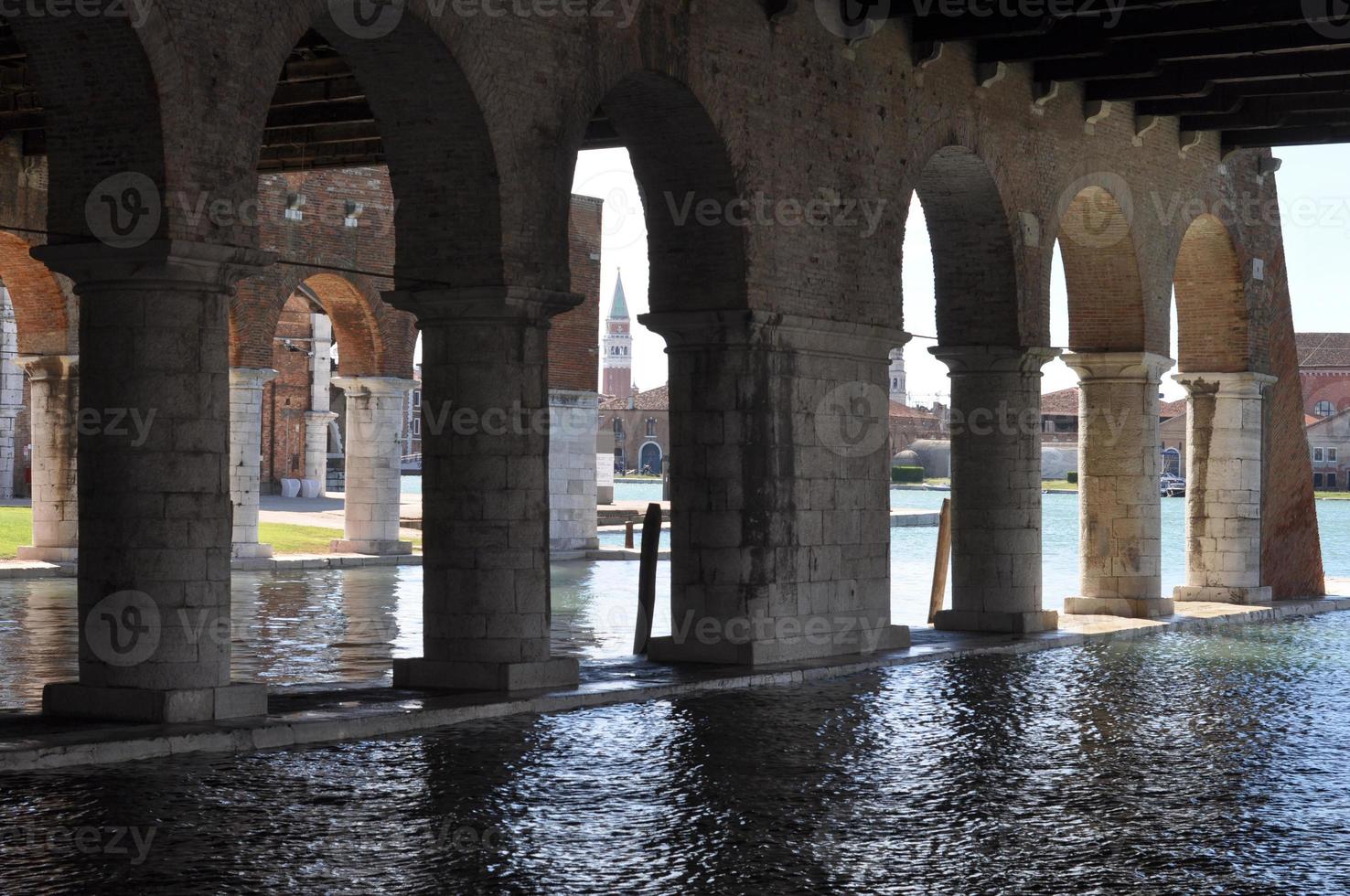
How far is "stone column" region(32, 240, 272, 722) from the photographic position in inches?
348

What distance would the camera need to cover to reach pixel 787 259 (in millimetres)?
13047

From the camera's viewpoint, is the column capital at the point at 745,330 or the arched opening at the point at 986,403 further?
the arched opening at the point at 986,403

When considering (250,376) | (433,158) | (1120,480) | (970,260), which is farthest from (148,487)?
(250,376)

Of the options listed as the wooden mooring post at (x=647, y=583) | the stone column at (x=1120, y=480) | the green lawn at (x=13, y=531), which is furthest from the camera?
the green lawn at (x=13, y=531)

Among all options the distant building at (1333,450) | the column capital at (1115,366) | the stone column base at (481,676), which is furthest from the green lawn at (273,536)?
the distant building at (1333,450)

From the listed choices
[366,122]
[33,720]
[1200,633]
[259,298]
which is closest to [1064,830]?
[33,720]

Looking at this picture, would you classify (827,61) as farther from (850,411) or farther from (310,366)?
(310,366)

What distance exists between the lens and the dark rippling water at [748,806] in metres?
6.53

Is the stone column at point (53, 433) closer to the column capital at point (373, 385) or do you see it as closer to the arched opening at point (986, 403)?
the column capital at point (373, 385)

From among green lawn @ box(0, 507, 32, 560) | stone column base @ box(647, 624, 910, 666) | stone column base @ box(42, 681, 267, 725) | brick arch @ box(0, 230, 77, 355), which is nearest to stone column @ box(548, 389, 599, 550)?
green lawn @ box(0, 507, 32, 560)

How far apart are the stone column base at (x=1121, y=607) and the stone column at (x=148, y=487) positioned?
11213 mm

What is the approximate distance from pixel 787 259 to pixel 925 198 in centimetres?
336

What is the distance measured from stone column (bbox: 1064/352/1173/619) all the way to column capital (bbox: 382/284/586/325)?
8632mm

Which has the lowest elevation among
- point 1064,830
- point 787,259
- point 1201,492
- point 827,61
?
point 1064,830
